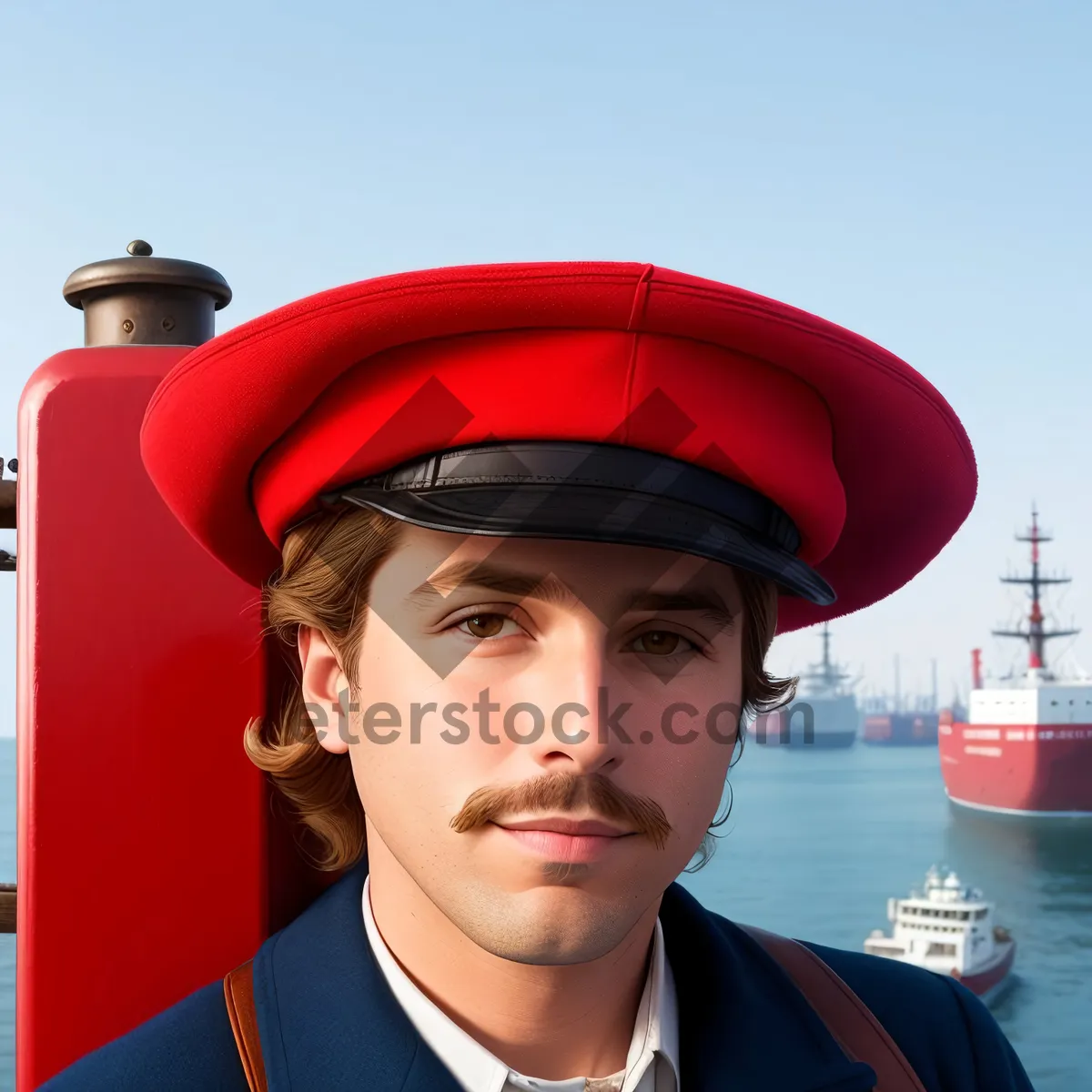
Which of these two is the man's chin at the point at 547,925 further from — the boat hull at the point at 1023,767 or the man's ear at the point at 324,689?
the boat hull at the point at 1023,767

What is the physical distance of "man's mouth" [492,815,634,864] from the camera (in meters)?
1.35

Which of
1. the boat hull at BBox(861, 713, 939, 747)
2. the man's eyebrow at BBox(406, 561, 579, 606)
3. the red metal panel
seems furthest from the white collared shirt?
the boat hull at BBox(861, 713, 939, 747)

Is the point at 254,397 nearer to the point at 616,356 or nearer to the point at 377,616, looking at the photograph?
the point at 377,616

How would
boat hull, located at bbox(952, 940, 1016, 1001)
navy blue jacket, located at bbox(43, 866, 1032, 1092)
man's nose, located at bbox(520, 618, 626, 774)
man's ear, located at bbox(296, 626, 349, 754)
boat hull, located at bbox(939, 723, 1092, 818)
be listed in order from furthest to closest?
boat hull, located at bbox(939, 723, 1092, 818) < boat hull, located at bbox(952, 940, 1016, 1001) < man's ear, located at bbox(296, 626, 349, 754) < navy blue jacket, located at bbox(43, 866, 1032, 1092) < man's nose, located at bbox(520, 618, 626, 774)

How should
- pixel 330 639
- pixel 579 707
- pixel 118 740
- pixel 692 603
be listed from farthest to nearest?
pixel 118 740 < pixel 330 639 < pixel 692 603 < pixel 579 707

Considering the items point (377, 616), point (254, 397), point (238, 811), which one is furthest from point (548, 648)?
point (238, 811)

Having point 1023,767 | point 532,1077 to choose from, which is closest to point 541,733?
point 532,1077

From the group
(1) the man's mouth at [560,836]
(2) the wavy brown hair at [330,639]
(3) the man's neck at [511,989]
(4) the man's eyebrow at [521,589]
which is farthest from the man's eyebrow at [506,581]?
(3) the man's neck at [511,989]

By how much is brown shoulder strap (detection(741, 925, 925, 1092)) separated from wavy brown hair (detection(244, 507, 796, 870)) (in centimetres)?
→ 20

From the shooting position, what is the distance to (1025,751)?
120 feet

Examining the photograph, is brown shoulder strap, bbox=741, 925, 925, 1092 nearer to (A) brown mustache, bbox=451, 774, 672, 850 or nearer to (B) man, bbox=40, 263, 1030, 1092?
(B) man, bbox=40, 263, 1030, 1092

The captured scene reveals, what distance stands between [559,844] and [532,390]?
515 mm

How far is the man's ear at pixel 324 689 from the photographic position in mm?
1635

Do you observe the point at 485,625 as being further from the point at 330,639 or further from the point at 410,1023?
the point at 410,1023
